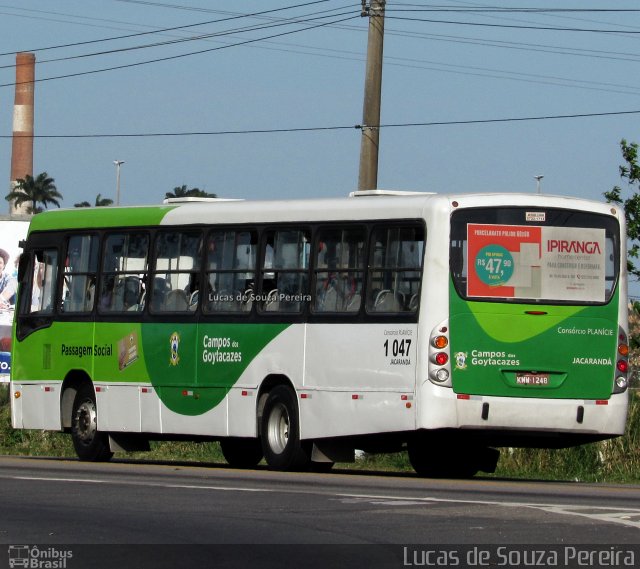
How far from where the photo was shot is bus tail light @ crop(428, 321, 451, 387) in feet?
59.6

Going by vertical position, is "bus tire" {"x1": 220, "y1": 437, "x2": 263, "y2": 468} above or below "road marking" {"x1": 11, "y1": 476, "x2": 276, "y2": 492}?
below

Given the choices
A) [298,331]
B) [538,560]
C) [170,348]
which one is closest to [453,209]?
[298,331]

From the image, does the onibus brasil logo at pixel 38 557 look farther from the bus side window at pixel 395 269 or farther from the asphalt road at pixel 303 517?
the bus side window at pixel 395 269

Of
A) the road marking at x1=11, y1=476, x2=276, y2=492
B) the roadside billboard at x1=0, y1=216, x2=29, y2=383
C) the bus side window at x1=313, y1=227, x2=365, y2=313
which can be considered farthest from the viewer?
the roadside billboard at x1=0, y1=216, x2=29, y2=383

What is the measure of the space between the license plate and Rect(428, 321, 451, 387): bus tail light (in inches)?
32.3

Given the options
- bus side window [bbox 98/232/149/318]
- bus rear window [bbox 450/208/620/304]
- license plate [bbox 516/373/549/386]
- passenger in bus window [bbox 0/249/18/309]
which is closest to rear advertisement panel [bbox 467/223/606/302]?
bus rear window [bbox 450/208/620/304]

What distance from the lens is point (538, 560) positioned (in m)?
10.2

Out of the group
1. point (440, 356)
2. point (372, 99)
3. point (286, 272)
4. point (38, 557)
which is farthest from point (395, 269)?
point (372, 99)

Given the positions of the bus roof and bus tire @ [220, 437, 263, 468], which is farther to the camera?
bus tire @ [220, 437, 263, 468]

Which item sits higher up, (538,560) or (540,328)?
(540,328)

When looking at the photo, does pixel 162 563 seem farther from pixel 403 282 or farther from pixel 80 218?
pixel 80 218

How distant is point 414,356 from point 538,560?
8.23 metres

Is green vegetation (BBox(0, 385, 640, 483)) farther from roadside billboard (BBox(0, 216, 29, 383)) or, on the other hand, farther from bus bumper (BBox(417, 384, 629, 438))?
roadside billboard (BBox(0, 216, 29, 383))

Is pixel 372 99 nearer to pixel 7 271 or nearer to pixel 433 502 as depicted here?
pixel 433 502
